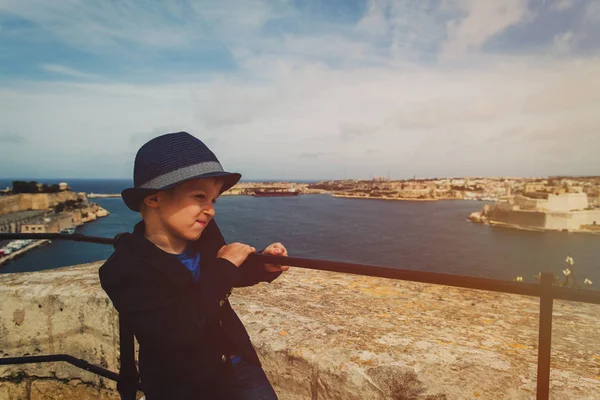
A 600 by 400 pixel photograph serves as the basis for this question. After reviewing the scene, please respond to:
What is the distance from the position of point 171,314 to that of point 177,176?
369mm

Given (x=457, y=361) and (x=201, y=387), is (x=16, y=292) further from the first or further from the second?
(x=457, y=361)

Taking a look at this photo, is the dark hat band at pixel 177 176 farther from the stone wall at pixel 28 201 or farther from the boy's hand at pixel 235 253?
the stone wall at pixel 28 201

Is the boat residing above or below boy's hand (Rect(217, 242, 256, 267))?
below

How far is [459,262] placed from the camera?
155 ft

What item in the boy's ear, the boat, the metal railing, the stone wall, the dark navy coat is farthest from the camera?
the boat

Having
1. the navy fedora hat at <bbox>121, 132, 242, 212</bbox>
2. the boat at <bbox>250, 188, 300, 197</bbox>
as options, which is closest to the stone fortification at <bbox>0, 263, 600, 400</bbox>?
the navy fedora hat at <bbox>121, 132, 242, 212</bbox>

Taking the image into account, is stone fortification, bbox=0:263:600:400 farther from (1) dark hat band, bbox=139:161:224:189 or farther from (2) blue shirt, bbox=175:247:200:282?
(1) dark hat band, bbox=139:161:224:189

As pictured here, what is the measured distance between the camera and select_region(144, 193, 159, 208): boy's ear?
1.09 meters

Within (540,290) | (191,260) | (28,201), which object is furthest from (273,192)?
(540,290)

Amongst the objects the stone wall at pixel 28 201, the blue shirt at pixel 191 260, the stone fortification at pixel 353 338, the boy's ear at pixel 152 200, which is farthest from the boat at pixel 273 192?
the boy's ear at pixel 152 200

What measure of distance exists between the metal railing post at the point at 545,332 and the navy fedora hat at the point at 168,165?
858 millimetres

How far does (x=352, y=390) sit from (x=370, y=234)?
62.4m

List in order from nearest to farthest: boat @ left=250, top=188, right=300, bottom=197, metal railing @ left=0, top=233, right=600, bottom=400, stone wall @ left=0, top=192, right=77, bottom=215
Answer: metal railing @ left=0, top=233, right=600, bottom=400, stone wall @ left=0, top=192, right=77, bottom=215, boat @ left=250, top=188, right=300, bottom=197

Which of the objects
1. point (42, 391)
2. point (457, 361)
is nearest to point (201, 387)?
point (457, 361)
